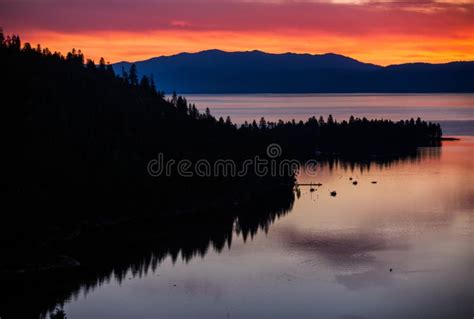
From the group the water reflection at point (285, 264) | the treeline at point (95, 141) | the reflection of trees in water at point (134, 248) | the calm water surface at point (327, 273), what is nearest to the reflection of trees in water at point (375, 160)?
the treeline at point (95, 141)

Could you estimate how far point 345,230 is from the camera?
7044 centimetres

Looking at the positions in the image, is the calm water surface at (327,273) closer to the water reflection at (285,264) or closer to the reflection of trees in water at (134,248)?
the water reflection at (285,264)

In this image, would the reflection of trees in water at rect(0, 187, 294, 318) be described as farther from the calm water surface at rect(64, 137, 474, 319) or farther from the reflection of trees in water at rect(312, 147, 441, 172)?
the reflection of trees in water at rect(312, 147, 441, 172)

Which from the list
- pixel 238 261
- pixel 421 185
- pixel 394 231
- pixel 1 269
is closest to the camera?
pixel 1 269

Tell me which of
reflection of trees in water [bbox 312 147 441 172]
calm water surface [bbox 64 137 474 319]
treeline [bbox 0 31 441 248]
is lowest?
→ calm water surface [bbox 64 137 474 319]

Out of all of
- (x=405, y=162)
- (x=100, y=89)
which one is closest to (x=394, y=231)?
(x=100, y=89)

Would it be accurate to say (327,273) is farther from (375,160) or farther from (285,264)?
(375,160)

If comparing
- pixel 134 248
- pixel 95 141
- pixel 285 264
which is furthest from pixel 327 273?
pixel 95 141

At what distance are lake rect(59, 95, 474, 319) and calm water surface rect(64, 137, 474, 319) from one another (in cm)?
7

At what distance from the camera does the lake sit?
4566cm

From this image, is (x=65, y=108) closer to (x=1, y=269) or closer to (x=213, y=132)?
(x=213, y=132)

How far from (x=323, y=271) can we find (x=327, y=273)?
663mm

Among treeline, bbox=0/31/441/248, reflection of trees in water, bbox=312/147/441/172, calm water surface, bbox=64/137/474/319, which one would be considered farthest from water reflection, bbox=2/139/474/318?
reflection of trees in water, bbox=312/147/441/172

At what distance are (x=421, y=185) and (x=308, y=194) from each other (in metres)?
16.3
